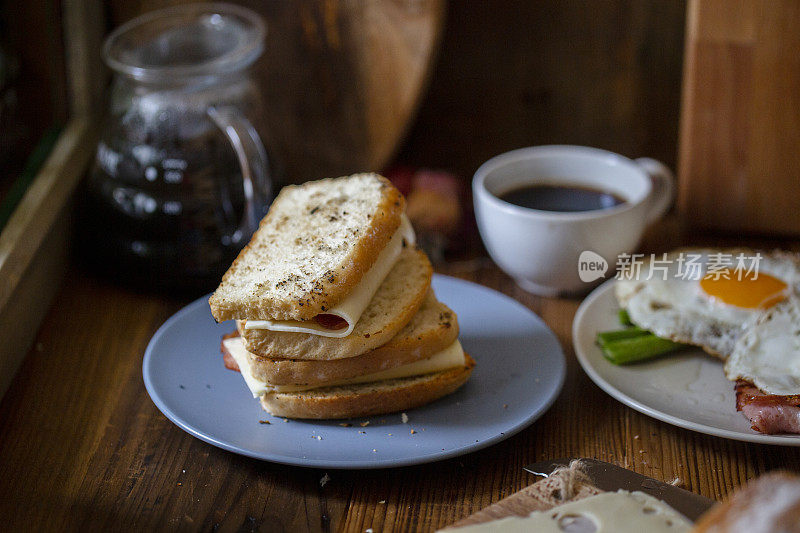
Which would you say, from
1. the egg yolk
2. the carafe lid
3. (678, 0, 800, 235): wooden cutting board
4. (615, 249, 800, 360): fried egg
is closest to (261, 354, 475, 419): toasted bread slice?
(615, 249, 800, 360): fried egg

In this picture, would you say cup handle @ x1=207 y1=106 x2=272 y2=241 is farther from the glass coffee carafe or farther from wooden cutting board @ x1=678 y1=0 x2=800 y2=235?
wooden cutting board @ x1=678 y1=0 x2=800 y2=235

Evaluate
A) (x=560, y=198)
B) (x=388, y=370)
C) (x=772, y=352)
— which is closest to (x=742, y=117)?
(x=560, y=198)

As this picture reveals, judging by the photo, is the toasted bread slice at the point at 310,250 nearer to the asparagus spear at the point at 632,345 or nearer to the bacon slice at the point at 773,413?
the asparagus spear at the point at 632,345

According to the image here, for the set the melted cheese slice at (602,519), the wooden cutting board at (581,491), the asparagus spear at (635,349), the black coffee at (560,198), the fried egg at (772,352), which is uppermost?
the black coffee at (560,198)

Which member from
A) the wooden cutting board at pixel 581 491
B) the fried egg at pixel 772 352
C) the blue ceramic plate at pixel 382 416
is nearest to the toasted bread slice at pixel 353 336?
the blue ceramic plate at pixel 382 416

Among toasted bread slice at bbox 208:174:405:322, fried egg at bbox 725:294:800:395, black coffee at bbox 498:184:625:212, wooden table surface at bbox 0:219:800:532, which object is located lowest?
wooden table surface at bbox 0:219:800:532

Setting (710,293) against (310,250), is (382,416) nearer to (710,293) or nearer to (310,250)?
(310,250)
